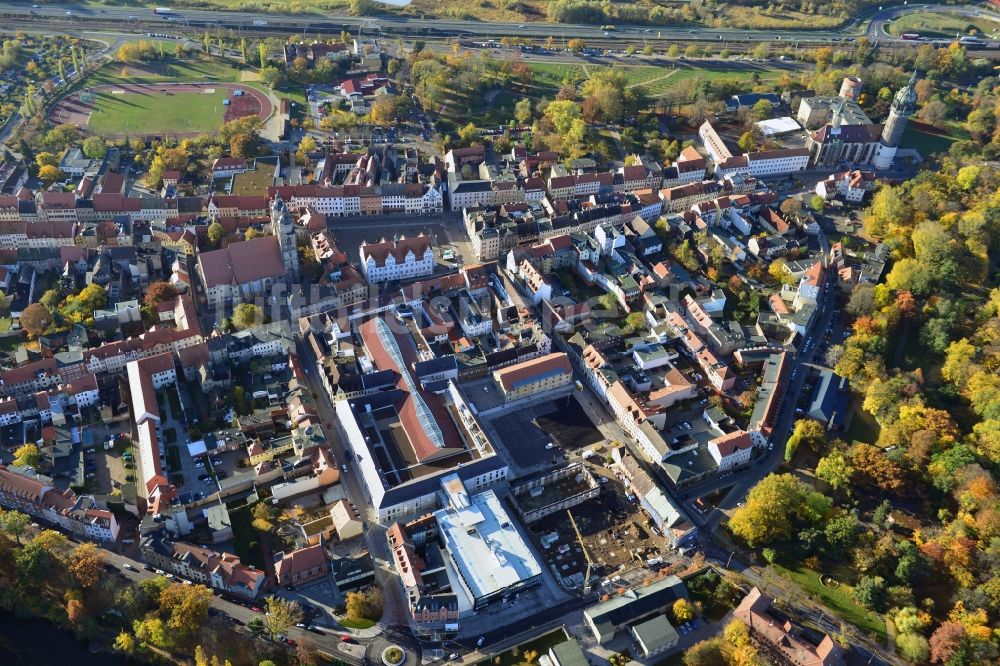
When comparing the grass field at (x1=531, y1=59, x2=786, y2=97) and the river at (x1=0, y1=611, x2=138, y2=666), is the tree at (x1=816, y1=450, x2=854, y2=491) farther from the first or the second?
the grass field at (x1=531, y1=59, x2=786, y2=97)

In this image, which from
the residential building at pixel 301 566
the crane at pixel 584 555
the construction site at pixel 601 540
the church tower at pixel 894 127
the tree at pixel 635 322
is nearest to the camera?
the residential building at pixel 301 566

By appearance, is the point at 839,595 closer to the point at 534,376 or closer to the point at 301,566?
the point at 534,376

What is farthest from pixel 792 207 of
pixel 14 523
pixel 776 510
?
pixel 14 523

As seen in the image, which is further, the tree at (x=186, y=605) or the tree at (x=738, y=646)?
the tree at (x=186, y=605)

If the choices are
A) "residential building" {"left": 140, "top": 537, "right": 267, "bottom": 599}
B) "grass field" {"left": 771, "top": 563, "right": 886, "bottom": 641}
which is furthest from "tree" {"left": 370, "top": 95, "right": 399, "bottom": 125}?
"grass field" {"left": 771, "top": 563, "right": 886, "bottom": 641}

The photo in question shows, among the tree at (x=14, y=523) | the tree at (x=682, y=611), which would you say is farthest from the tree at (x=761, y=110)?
the tree at (x=14, y=523)

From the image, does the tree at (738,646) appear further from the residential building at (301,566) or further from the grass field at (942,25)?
the grass field at (942,25)

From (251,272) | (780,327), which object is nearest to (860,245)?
(780,327)
